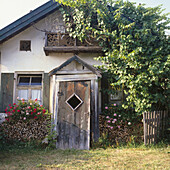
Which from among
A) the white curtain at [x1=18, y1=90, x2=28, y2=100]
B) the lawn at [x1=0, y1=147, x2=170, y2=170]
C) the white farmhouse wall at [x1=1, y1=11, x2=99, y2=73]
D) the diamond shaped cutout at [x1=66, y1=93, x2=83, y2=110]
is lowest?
the lawn at [x1=0, y1=147, x2=170, y2=170]

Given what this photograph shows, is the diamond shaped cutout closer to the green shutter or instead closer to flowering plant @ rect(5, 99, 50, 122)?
flowering plant @ rect(5, 99, 50, 122)

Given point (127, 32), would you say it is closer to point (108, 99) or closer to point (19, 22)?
point (108, 99)

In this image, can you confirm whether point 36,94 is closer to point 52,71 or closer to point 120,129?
point 52,71

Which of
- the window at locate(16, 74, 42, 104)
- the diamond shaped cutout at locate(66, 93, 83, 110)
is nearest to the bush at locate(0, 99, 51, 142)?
the diamond shaped cutout at locate(66, 93, 83, 110)

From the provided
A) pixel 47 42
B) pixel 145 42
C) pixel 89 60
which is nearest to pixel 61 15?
pixel 47 42

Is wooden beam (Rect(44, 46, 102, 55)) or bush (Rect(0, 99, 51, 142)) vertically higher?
wooden beam (Rect(44, 46, 102, 55))

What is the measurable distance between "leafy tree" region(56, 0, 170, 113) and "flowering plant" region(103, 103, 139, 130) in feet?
1.29

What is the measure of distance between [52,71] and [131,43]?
3025 mm

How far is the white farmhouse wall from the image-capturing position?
8383 mm

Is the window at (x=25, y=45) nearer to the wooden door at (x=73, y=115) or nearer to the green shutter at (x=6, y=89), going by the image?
the green shutter at (x=6, y=89)

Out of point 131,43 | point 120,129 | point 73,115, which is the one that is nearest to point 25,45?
point 73,115

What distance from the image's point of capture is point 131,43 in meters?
7.37

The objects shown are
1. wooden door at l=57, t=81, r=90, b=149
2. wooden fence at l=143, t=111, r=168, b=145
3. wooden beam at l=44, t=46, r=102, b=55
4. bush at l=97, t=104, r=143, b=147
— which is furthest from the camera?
wooden beam at l=44, t=46, r=102, b=55

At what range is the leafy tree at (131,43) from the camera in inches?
268
